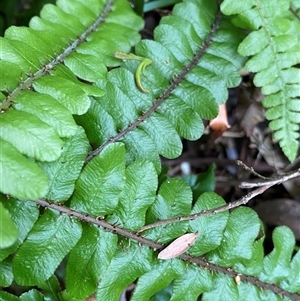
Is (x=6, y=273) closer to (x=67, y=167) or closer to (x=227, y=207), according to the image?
(x=67, y=167)

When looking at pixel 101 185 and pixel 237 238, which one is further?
pixel 237 238

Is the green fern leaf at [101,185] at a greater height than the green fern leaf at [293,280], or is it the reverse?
the green fern leaf at [101,185]

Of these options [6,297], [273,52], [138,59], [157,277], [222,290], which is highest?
[138,59]

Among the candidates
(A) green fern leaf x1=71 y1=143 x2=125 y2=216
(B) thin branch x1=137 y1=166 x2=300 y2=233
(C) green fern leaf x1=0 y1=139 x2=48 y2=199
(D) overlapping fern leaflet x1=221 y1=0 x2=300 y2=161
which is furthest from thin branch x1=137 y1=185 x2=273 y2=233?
(C) green fern leaf x1=0 y1=139 x2=48 y2=199

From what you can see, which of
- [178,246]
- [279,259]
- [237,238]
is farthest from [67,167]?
[279,259]

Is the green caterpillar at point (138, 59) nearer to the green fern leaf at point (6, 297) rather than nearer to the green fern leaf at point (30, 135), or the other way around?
the green fern leaf at point (30, 135)

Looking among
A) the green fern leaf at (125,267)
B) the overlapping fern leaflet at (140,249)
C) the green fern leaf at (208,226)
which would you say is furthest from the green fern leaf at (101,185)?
the green fern leaf at (208,226)

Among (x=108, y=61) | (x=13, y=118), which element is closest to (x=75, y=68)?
(x=108, y=61)

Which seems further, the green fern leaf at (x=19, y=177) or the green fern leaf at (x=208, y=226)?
the green fern leaf at (x=208, y=226)
